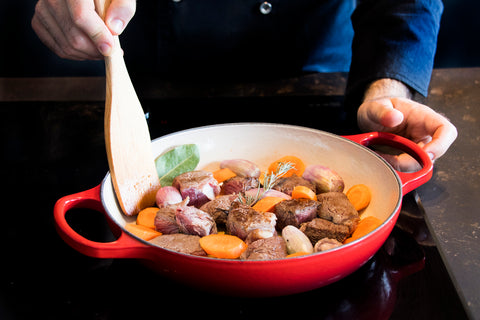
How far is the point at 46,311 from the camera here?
708 mm

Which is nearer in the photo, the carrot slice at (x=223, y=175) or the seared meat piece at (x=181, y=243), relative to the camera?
the seared meat piece at (x=181, y=243)

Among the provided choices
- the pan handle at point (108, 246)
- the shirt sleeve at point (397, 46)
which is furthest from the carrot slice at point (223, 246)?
the shirt sleeve at point (397, 46)

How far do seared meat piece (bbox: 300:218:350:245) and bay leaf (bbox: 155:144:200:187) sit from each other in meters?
Answer: 0.39

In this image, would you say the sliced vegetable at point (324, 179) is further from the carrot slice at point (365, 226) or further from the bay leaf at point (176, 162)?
the bay leaf at point (176, 162)

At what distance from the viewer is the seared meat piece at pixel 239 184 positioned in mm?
946

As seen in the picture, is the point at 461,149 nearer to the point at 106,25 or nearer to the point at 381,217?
the point at 381,217

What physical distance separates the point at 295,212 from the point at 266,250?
147 mm

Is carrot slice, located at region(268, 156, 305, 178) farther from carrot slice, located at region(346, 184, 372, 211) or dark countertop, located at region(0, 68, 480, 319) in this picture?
dark countertop, located at region(0, 68, 480, 319)

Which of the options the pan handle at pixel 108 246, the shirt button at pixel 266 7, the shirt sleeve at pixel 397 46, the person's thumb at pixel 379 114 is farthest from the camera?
the shirt button at pixel 266 7

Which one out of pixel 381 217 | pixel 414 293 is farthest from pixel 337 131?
pixel 414 293

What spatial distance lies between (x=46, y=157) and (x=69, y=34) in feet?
1.30

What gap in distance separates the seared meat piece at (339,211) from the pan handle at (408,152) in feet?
0.37

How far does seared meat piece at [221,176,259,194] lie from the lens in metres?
0.95

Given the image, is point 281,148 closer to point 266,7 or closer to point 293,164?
point 293,164
